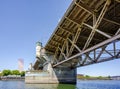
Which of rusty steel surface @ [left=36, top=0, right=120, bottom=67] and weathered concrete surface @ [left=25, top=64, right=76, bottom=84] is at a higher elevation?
rusty steel surface @ [left=36, top=0, right=120, bottom=67]

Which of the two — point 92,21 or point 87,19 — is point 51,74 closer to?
point 92,21

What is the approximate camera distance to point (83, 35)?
1243 inches

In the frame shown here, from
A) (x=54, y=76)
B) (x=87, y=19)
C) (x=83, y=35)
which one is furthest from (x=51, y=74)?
(x=87, y=19)

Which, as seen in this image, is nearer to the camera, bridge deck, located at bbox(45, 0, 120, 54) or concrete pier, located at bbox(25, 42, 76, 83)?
bridge deck, located at bbox(45, 0, 120, 54)

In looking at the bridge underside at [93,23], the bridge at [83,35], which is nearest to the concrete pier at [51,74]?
the bridge at [83,35]

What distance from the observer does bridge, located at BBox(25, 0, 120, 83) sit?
20828 millimetres

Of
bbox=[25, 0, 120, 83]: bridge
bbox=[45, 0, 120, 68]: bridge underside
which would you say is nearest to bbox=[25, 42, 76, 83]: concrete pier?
bbox=[25, 0, 120, 83]: bridge

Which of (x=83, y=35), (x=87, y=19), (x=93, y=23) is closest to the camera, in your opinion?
(x=93, y=23)

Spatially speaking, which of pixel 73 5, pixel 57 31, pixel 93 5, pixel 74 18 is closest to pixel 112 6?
pixel 93 5

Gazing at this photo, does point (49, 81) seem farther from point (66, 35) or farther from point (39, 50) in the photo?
point (66, 35)

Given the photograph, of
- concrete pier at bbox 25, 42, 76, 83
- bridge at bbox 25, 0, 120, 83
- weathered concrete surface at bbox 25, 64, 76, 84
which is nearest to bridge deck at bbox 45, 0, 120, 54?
bridge at bbox 25, 0, 120, 83

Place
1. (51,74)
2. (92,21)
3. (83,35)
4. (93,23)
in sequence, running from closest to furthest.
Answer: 1. (93,23)
2. (92,21)
3. (83,35)
4. (51,74)

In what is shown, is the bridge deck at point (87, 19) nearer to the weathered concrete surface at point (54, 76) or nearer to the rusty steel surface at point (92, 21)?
the rusty steel surface at point (92, 21)

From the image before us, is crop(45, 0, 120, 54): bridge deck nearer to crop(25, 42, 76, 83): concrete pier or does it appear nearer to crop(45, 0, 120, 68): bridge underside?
crop(45, 0, 120, 68): bridge underside
